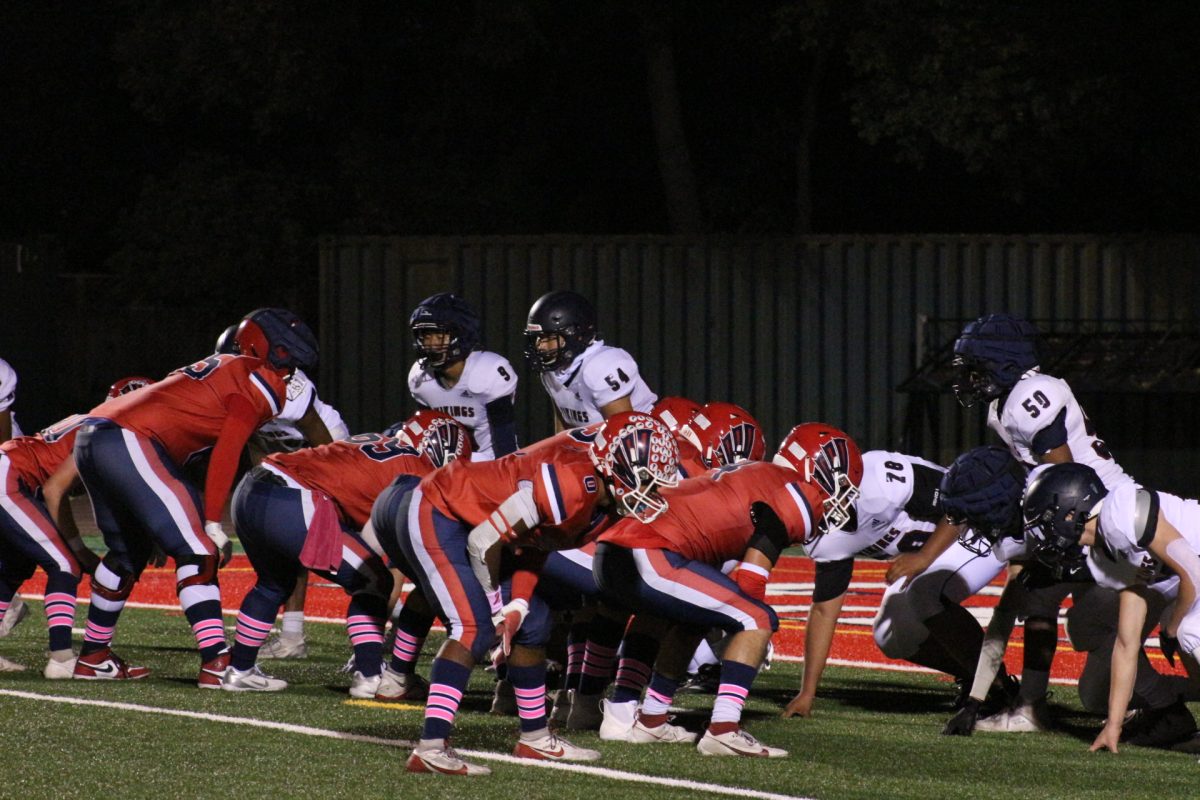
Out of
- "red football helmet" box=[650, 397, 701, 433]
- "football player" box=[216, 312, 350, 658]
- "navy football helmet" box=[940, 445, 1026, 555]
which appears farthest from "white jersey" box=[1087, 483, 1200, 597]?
"football player" box=[216, 312, 350, 658]

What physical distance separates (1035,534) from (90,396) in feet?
83.6

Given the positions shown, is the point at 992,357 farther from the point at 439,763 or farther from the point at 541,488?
the point at 439,763

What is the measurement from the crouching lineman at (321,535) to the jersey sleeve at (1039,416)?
91.9 inches

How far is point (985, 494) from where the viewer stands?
734 centimetres

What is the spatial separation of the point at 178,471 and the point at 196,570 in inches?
16.7

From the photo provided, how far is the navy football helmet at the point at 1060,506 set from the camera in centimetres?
688

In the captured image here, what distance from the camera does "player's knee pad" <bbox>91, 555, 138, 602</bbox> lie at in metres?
8.66

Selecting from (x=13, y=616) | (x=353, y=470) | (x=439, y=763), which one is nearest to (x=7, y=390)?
(x=13, y=616)

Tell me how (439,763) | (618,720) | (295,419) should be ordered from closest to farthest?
(439,763) < (618,720) < (295,419)

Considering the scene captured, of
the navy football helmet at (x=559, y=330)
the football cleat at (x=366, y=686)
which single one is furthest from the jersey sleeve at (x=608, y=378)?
the football cleat at (x=366, y=686)

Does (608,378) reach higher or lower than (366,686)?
higher

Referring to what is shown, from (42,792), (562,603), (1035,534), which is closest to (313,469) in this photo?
(562,603)

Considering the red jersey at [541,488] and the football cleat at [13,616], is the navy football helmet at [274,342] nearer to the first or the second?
the red jersey at [541,488]

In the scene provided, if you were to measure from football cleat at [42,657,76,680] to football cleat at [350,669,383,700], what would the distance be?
128cm
